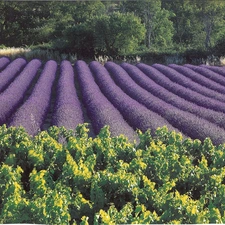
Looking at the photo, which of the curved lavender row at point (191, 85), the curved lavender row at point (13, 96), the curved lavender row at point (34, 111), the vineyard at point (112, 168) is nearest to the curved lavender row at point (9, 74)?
the curved lavender row at point (13, 96)

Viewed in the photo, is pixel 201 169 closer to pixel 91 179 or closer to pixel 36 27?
pixel 91 179

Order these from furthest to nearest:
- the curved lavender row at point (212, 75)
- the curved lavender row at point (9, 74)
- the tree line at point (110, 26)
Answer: the tree line at point (110, 26) < the curved lavender row at point (212, 75) < the curved lavender row at point (9, 74)

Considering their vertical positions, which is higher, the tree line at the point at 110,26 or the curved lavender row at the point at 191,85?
Answer: the tree line at the point at 110,26

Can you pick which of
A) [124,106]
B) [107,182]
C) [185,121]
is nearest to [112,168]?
[107,182]

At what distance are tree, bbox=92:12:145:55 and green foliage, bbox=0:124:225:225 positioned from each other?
1926 centimetres

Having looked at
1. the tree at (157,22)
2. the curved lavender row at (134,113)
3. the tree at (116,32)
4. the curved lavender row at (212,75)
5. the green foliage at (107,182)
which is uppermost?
the tree at (157,22)

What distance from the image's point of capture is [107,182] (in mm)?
4980

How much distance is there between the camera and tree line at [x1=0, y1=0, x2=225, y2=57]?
1010 inches

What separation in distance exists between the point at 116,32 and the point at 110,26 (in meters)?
0.58

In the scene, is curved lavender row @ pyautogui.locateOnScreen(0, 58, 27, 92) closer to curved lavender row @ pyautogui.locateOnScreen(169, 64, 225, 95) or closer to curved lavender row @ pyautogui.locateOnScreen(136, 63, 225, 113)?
curved lavender row @ pyautogui.locateOnScreen(136, 63, 225, 113)

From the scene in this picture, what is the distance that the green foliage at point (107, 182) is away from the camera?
13.4ft

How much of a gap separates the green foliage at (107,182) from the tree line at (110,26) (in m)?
19.7

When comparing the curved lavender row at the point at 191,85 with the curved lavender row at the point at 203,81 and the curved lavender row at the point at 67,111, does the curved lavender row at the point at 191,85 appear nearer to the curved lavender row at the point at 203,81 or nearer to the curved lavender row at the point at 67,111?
the curved lavender row at the point at 203,81

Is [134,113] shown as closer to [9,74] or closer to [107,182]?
[107,182]
